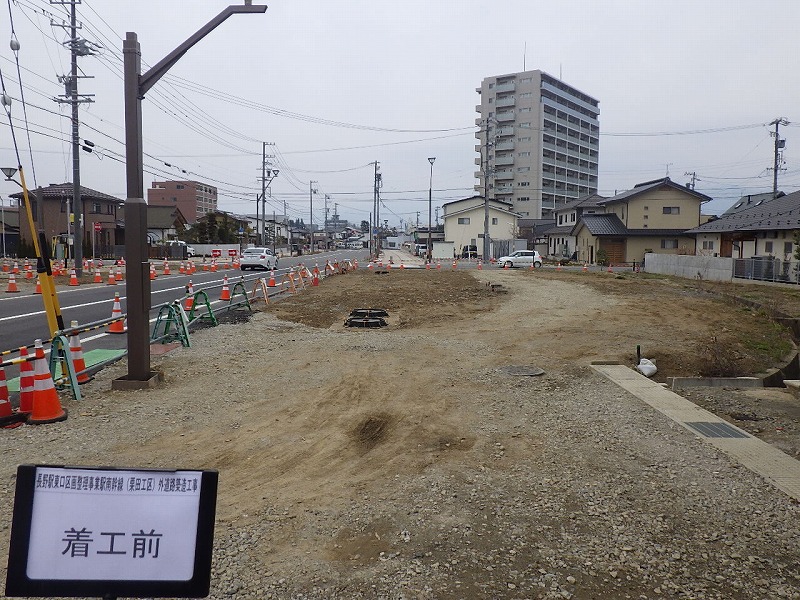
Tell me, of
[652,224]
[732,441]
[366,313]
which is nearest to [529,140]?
[652,224]

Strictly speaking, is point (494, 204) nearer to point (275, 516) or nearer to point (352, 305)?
point (352, 305)

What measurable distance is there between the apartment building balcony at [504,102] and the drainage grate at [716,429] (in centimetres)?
8749

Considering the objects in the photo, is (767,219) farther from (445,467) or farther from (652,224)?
(445,467)

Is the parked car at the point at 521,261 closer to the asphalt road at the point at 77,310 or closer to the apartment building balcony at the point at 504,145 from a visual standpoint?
the asphalt road at the point at 77,310

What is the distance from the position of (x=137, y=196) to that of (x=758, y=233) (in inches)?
1324

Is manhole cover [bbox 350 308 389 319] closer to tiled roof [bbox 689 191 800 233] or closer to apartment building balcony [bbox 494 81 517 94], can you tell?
tiled roof [bbox 689 191 800 233]

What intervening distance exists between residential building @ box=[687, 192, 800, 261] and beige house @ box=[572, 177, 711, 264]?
394 inches

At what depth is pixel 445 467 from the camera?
539 centimetres

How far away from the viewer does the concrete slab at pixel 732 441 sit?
5.20m

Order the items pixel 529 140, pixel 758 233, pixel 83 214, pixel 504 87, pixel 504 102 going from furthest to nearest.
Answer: pixel 504 102, pixel 504 87, pixel 529 140, pixel 83 214, pixel 758 233

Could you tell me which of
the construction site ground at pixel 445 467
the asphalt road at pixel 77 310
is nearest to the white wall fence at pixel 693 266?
the construction site ground at pixel 445 467

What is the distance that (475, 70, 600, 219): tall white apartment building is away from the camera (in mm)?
87250

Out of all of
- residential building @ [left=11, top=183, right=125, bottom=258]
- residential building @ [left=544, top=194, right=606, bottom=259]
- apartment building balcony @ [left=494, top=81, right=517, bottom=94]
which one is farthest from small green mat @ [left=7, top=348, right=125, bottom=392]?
apartment building balcony @ [left=494, top=81, right=517, bottom=94]

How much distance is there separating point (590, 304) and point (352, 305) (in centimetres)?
779
